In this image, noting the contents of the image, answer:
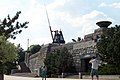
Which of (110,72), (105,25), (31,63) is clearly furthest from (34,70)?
(110,72)

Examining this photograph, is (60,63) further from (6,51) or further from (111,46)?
(6,51)

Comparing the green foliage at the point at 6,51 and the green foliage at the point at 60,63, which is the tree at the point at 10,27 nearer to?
the green foliage at the point at 6,51

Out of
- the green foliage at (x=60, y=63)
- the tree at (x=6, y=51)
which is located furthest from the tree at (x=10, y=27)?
the green foliage at (x=60, y=63)

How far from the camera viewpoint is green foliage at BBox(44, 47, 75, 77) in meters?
49.4

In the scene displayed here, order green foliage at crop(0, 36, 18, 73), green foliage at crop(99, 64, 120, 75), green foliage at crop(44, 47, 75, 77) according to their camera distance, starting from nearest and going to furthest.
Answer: green foliage at crop(0, 36, 18, 73), green foliage at crop(99, 64, 120, 75), green foliage at crop(44, 47, 75, 77)

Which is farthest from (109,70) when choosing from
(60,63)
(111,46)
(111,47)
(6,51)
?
(6,51)

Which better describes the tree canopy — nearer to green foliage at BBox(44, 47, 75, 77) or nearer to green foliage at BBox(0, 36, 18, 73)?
green foliage at BBox(44, 47, 75, 77)

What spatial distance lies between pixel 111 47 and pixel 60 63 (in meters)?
11.1

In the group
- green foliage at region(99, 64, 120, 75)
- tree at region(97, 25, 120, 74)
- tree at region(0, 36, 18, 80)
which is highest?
tree at region(97, 25, 120, 74)

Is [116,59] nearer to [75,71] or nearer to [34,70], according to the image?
[75,71]

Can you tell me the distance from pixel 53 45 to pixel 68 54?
10.4 m

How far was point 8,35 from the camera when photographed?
92.1ft

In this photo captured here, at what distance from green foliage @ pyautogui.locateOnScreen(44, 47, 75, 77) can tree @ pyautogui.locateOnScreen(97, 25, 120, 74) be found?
8255 millimetres

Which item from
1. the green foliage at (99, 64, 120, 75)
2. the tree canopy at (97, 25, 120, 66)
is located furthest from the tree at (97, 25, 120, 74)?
the green foliage at (99, 64, 120, 75)
